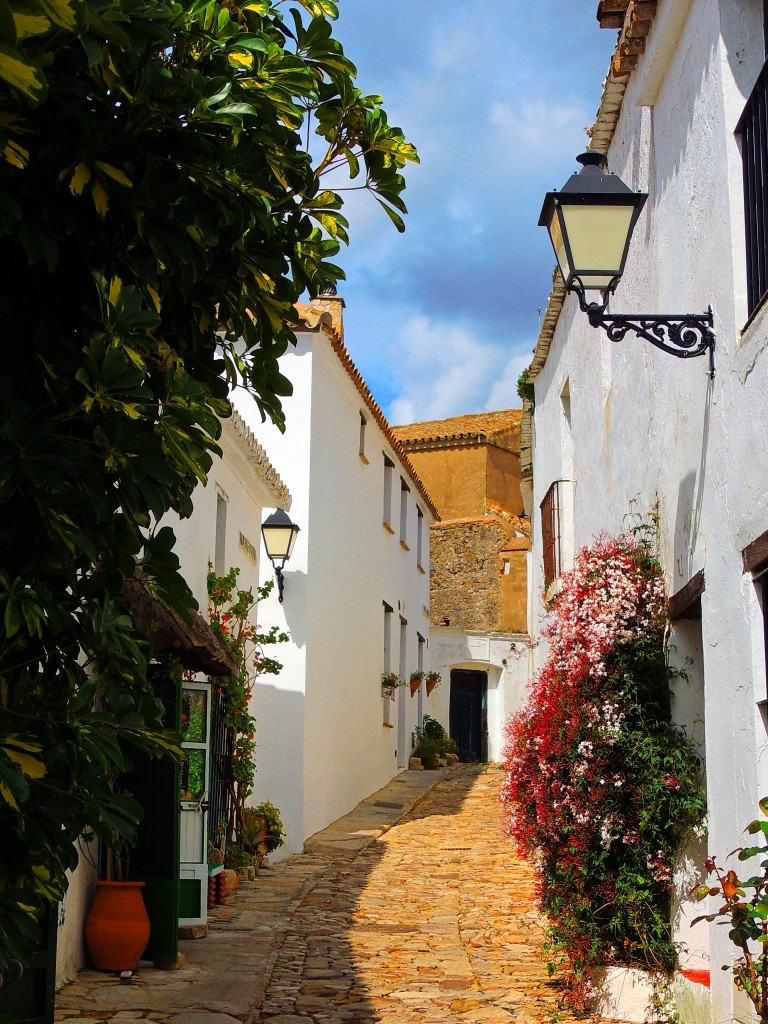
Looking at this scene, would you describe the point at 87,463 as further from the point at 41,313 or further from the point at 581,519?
the point at 581,519

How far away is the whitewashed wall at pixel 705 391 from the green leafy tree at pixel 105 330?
2.07 meters

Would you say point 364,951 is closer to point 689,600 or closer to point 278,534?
point 689,600

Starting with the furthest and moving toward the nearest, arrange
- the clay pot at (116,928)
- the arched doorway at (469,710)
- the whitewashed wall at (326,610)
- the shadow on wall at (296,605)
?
the arched doorway at (469,710)
the shadow on wall at (296,605)
the whitewashed wall at (326,610)
the clay pot at (116,928)

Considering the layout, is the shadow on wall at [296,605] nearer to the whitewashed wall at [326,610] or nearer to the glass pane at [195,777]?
A: the whitewashed wall at [326,610]

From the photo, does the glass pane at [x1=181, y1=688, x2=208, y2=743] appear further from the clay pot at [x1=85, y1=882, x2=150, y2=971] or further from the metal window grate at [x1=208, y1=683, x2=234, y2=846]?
the clay pot at [x1=85, y1=882, x2=150, y2=971]

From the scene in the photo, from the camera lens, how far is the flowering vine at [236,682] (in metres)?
11.9

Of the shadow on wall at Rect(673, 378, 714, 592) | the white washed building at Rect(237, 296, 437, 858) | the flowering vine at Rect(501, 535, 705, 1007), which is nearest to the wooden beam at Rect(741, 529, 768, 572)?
the shadow on wall at Rect(673, 378, 714, 592)

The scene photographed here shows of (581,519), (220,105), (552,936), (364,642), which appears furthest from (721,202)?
(364,642)

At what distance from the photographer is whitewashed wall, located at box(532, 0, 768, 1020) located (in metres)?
5.19

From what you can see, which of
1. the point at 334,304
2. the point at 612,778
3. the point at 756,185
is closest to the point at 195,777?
the point at 612,778

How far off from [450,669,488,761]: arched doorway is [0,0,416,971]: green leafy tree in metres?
24.8

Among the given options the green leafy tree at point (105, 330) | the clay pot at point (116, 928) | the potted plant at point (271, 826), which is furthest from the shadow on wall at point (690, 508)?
the potted plant at point (271, 826)

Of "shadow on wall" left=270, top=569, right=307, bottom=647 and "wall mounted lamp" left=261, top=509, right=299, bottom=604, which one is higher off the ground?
"wall mounted lamp" left=261, top=509, right=299, bottom=604

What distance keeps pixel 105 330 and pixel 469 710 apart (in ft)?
84.7
